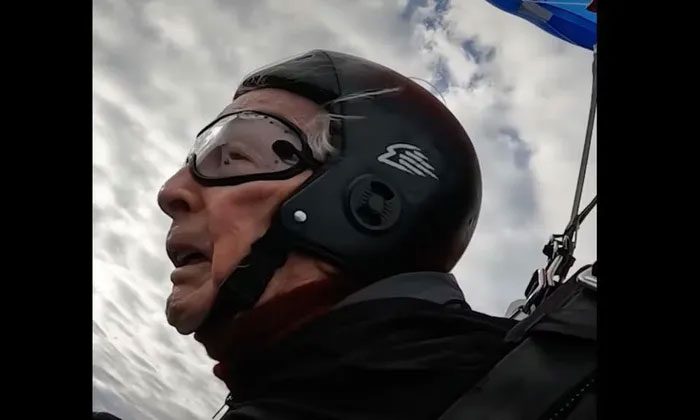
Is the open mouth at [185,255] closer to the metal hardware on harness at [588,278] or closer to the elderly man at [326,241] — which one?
the elderly man at [326,241]

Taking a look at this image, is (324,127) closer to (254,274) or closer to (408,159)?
(408,159)

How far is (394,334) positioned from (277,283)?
26cm

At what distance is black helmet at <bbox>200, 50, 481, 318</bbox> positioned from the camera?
1358 millimetres

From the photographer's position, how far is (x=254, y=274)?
135 cm

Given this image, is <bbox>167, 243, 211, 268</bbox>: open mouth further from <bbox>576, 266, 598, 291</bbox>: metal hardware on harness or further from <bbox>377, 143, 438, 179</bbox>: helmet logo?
<bbox>576, 266, 598, 291</bbox>: metal hardware on harness
